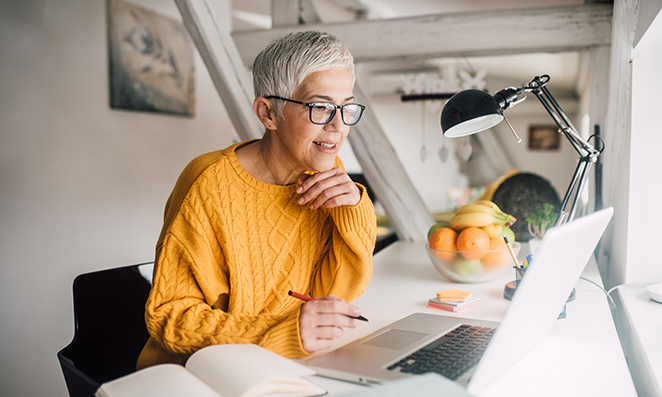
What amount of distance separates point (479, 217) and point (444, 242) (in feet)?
0.44

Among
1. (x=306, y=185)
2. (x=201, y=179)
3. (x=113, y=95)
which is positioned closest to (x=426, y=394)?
(x=306, y=185)

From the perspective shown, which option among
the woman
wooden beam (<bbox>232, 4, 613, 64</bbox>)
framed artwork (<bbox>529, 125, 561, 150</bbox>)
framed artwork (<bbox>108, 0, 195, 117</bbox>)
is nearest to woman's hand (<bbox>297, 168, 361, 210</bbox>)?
the woman

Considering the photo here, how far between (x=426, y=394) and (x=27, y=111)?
195cm

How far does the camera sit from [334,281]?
1.23 meters

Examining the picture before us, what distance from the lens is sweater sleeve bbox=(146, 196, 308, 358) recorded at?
0.90 meters

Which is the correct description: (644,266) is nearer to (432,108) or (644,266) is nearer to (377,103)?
(432,108)

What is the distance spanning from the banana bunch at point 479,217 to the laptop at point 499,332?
1.55 feet

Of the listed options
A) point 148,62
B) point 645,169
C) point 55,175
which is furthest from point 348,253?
point 148,62

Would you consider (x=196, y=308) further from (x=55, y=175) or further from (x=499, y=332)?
(x=55, y=175)

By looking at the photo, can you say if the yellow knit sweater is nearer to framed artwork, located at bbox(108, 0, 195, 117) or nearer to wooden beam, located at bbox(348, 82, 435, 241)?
wooden beam, located at bbox(348, 82, 435, 241)

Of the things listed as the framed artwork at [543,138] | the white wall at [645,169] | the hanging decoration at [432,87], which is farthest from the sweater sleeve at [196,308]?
the framed artwork at [543,138]

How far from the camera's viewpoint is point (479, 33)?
1.96 metres

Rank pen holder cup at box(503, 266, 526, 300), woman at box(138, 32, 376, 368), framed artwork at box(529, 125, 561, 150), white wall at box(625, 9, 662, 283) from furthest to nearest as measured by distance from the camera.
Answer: framed artwork at box(529, 125, 561, 150) → white wall at box(625, 9, 662, 283) → pen holder cup at box(503, 266, 526, 300) → woman at box(138, 32, 376, 368)

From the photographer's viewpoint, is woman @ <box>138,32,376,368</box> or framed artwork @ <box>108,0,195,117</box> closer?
woman @ <box>138,32,376,368</box>
